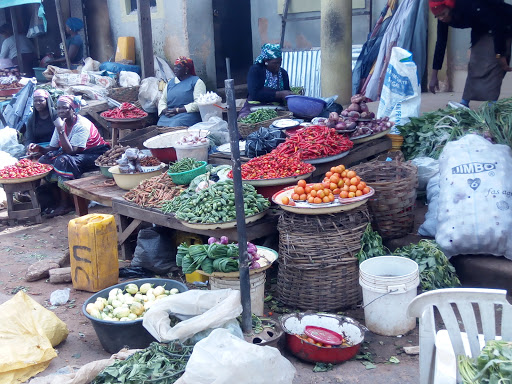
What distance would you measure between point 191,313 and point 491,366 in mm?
1824

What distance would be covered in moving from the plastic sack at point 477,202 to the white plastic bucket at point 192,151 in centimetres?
243

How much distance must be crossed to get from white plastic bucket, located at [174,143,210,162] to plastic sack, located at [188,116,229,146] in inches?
30.8

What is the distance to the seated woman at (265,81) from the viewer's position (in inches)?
285

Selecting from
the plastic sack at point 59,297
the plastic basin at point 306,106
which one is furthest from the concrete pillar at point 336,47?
the plastic sack at point 59,297

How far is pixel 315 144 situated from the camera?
5.07m

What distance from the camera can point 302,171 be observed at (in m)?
4.72

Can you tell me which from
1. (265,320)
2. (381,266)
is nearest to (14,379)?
(265,320)

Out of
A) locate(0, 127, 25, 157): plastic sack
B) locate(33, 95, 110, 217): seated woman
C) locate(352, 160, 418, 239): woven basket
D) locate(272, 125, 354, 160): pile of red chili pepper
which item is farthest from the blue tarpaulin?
locate(352, 160, 418, 239): woven basket

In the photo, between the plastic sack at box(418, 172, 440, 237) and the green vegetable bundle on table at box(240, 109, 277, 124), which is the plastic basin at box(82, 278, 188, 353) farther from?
the green vegetable bundle on table at box(240, 109, 277, 124)

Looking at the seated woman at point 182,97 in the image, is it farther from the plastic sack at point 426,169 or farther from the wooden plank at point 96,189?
the plastic sack at point 426,169

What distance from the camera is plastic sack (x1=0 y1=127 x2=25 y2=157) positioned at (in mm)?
8484

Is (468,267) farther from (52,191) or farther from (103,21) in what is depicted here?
(103,21)

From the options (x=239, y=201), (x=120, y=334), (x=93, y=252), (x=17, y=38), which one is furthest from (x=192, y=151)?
(x=17, y=38)

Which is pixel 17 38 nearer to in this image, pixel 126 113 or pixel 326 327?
pixel 126 113
